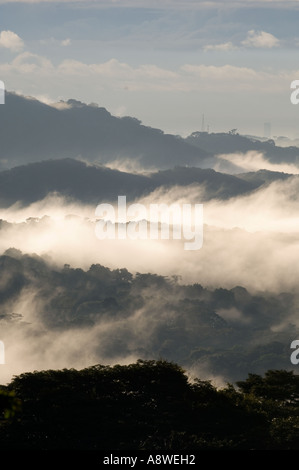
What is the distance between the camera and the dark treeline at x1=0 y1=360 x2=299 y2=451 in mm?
Answer: 80562

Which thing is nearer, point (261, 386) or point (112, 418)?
point (112, 418)

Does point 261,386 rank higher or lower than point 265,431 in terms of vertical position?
higher

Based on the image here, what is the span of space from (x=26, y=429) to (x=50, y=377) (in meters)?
9.67

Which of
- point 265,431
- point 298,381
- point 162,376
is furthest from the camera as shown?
point 298,381

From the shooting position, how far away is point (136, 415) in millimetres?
86312

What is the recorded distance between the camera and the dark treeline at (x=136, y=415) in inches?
3172

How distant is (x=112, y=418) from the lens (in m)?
84.9
